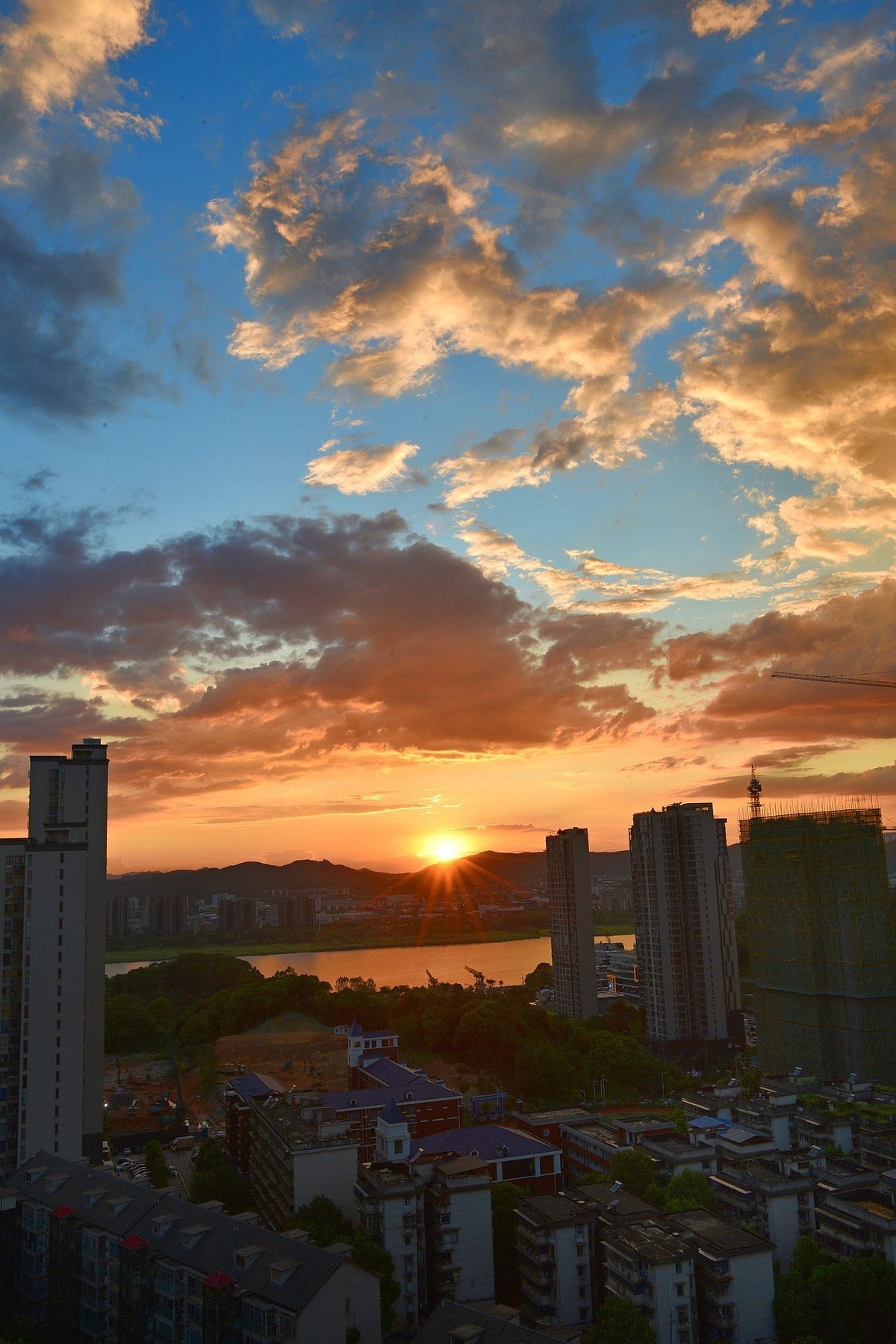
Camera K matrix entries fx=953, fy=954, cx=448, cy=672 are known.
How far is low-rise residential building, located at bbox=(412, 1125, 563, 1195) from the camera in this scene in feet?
50.1

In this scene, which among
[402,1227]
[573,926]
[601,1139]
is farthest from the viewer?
[573,926]

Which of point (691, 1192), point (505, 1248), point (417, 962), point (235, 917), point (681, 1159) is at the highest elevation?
point (681, 1159)

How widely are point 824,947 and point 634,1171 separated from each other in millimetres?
12193

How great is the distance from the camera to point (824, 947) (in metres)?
24.9

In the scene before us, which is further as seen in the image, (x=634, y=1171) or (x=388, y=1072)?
(x=388, y=1072)

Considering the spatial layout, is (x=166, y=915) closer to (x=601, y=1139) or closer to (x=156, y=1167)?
(x=156, y=1167)

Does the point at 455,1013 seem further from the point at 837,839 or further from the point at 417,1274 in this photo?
the point at 417,1274

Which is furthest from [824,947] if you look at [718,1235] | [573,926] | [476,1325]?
[476,1325]

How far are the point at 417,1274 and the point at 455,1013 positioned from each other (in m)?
15.9

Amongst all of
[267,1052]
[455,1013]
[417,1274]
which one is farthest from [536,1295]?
[267,1052]

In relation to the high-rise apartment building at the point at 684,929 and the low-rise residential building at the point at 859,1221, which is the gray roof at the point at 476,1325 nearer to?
the low-rise residential building at the point at 859,1221

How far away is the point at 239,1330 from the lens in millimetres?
9906

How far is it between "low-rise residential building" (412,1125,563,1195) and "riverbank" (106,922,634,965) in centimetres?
5752

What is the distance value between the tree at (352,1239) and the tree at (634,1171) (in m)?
4.43
